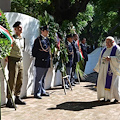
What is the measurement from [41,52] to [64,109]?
196 centimetres

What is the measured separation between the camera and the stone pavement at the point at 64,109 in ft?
17.1

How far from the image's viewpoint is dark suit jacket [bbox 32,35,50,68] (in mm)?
7156

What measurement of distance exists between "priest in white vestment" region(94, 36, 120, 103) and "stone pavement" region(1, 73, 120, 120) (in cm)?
30

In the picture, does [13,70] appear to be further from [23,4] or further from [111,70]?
[23,4]

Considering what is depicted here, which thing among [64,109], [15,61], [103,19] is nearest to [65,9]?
[15,61]


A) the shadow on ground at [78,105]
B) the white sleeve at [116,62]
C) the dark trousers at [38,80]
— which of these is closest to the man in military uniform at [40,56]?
the dark trousers at [38,80]

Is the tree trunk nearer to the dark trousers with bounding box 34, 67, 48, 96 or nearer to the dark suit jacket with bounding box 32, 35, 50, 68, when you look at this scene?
the dark suit jacket with bounding box 32, 35, 50, 68

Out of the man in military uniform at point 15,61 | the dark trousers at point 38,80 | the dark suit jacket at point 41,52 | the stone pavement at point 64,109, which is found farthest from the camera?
the dark trousers at point 38,80

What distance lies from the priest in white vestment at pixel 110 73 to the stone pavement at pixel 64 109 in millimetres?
303

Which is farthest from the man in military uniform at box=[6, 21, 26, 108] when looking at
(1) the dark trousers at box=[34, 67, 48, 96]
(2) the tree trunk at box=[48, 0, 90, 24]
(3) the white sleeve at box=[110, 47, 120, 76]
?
(2) the tree trunk at box=[48, 0, 90, 24]

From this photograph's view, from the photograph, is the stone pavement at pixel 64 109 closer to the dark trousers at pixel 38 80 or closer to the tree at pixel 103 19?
the dark trousers at pixel 38 80

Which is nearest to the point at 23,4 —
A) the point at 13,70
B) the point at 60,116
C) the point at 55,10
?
the point at 55,10

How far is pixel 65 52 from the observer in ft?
28.0

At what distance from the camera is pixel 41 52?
7.21 metres
